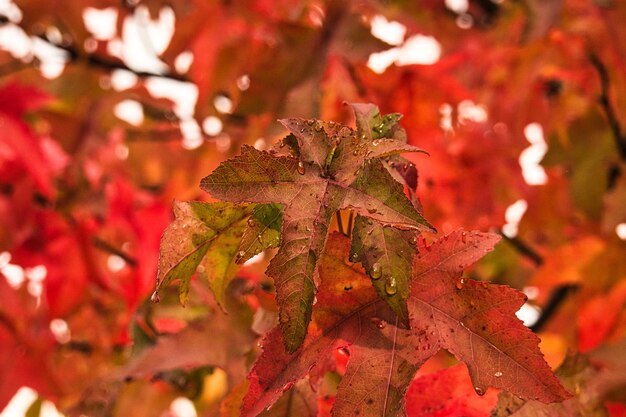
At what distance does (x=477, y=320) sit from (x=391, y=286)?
0.07 metres

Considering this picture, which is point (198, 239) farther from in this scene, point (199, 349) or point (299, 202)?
point (199, 349)

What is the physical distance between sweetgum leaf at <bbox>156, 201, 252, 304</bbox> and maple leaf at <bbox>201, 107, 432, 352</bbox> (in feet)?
0.13

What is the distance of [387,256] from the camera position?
350 millimetres

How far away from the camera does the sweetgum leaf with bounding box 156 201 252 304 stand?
1.23 ft

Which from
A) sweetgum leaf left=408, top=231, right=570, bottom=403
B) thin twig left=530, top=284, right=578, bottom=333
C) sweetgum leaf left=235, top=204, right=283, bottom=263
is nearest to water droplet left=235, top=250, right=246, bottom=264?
sweetgum leaf left=235, top=204, right=283, bottom=263

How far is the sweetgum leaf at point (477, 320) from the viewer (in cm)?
37

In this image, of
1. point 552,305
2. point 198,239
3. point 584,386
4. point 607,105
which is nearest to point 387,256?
point 198,239

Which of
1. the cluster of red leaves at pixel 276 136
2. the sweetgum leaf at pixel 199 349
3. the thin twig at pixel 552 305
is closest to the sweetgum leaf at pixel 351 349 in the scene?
the sweetgum leaf at pixel 199 349

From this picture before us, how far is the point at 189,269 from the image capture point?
39 centimetres

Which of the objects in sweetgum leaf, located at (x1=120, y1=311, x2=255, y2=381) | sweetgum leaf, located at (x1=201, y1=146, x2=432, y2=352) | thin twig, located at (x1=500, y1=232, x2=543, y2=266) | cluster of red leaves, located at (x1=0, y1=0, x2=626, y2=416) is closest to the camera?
sweetgum leaf, located at (x1=201, y1=146, x2=432, y2=352)

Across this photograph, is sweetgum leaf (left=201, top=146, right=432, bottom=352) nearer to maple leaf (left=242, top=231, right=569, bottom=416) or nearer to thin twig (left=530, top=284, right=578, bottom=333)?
maple leaf (left=242, top=231, right=569, bottom=416)

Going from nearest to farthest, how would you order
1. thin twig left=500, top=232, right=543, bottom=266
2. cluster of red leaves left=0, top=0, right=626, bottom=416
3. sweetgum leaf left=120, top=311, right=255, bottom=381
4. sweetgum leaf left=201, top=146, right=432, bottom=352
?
sweetgum leaf left=201, top=146, right=432, bottom=352 → sweetgum leaf left=120, top=311, right=255, bottom=381 → cluster of red leaves left=0, top=0, right=626, bottom=416 → thin twig left=500, top=232, right=543, bottom=266

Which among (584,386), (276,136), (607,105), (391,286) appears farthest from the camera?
(607,105)

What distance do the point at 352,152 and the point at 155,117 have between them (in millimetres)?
1043
